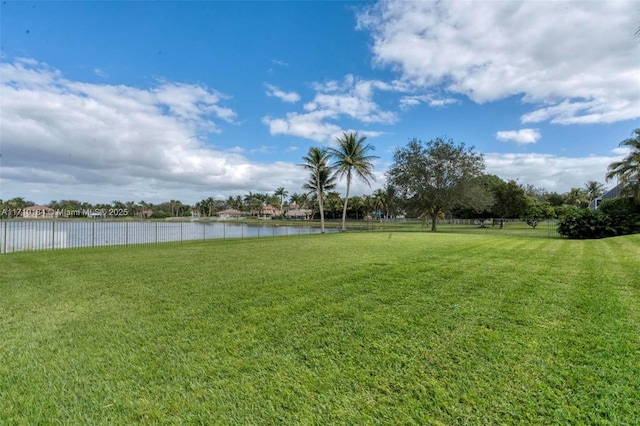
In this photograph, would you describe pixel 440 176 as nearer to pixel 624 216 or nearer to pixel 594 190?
pixel 624 216

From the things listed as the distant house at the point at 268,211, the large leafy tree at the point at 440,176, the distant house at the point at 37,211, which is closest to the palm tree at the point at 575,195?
the large leafy tree at the point at 440,176

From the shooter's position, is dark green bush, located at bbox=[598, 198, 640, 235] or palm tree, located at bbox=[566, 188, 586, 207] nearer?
dark green bush, located at bbox=[598, 198, 640, 235]

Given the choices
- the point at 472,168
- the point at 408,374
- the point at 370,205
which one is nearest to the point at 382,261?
the point at 408,374

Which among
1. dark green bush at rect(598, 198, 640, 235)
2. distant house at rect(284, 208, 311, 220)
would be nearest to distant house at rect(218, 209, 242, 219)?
distant house at rect(284, 208, 311, 220)

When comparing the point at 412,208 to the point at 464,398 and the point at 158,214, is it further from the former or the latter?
the point at 158,214

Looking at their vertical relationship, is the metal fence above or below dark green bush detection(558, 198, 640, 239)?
below

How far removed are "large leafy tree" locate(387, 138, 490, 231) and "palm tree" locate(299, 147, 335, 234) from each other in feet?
20.6

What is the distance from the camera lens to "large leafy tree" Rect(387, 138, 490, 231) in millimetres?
26031

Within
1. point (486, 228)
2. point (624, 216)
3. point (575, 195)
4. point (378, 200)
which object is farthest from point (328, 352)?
Answer: point (575, 195)

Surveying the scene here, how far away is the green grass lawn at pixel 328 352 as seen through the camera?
2146 mm

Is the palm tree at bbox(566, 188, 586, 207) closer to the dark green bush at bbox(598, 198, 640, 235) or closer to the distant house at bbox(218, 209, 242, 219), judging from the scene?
the dark green bush at bbox(598, 198, 640, 235)

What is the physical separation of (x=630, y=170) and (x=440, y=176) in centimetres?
1154

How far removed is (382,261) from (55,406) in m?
6.34

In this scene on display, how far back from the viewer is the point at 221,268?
7.30 m
